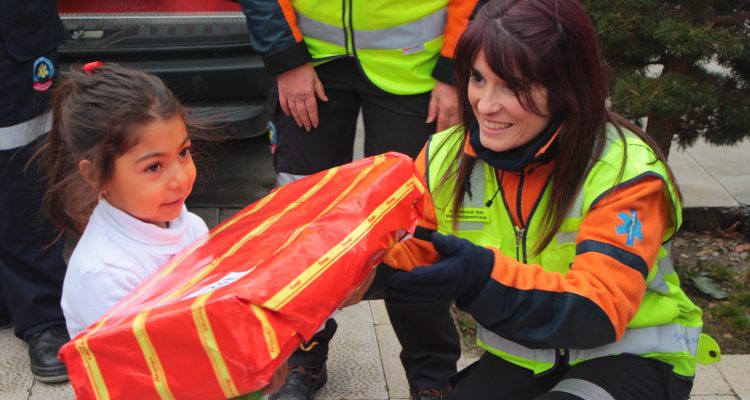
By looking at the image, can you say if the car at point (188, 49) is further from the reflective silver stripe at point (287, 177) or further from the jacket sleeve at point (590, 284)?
the jacket sleeve at point (590, 284)

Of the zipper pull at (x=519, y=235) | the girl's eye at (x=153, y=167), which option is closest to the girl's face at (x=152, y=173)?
the girl's eye at (x=153, y=167)

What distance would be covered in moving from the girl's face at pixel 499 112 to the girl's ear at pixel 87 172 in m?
0.87

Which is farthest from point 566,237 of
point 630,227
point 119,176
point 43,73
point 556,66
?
point 43,73

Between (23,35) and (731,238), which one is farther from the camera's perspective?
(731,238)

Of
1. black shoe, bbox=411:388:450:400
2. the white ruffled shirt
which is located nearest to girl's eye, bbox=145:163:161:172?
the white ruffled shirt

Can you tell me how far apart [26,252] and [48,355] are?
0.35m

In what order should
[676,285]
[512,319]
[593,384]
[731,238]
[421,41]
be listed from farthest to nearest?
1. [731,238]
2. [421,41]
3. [676,285]
4. [593,384]
5. [512,319]

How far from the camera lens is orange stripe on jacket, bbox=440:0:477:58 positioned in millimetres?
2822

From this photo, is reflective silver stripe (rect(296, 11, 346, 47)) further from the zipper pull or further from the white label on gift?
the white label on gift

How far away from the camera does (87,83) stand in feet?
7.16

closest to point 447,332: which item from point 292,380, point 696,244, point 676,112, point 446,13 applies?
point 292,380

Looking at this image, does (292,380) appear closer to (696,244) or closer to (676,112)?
(676,112)

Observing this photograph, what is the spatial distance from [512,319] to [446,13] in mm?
1160

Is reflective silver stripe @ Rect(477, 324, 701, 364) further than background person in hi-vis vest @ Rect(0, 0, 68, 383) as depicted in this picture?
No
